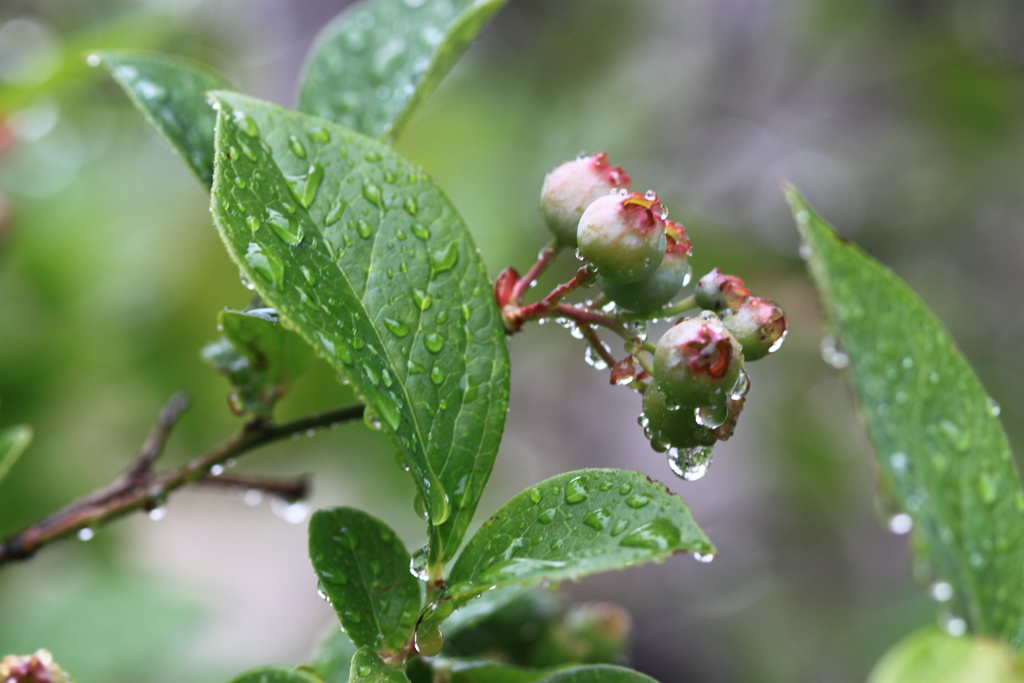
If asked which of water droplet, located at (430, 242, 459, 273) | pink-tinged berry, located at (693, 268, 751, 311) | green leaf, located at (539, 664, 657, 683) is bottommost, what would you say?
green leaf, located at (539, 664, 657, 683)

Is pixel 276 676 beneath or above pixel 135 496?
beneath

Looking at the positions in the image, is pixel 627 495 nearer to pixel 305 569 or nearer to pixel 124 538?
pixel 124 538

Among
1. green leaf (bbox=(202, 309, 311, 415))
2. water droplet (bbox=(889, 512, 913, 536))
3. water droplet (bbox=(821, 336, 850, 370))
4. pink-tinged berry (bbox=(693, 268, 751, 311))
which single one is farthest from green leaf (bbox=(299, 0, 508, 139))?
water droplet (bbox=(889, 512, 913, 536))

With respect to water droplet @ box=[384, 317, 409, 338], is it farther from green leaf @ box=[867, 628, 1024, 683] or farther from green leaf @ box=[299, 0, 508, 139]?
green leaf @ box=[867, 628, 1024, 683]

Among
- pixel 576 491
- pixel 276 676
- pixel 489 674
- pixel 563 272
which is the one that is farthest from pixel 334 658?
pixel 563 272

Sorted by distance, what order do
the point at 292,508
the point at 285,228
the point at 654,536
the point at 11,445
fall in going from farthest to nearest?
the point at 292,508 < the point at 11,445 < the point at 285,228 < the point at 654,536

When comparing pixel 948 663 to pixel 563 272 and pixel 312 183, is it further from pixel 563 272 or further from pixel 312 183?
pixel 563 272

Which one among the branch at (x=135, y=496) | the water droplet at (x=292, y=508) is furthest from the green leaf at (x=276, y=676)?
the water droplet at (x=292, y=508)
